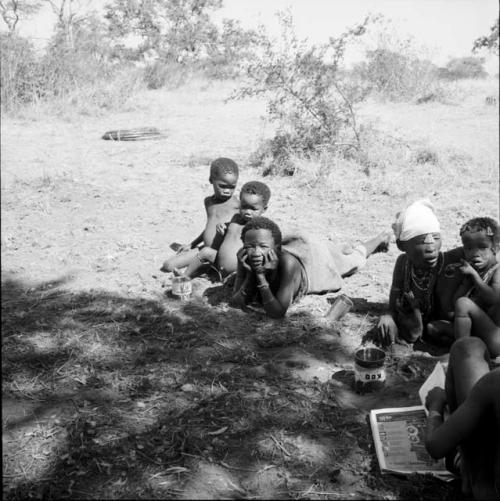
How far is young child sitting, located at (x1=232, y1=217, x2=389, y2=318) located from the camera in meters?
3.98

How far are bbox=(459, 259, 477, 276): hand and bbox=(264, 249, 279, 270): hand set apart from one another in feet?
3.96

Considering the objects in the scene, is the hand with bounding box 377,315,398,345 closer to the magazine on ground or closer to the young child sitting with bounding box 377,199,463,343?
the young child sitting with bounding box 377,199,463,343

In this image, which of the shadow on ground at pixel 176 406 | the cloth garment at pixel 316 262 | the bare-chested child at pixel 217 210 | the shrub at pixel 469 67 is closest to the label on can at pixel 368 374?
the shadow on ground at pixel 176 406

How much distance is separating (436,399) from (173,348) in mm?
1607

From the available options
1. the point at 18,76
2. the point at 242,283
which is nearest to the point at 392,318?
the point at 242,283

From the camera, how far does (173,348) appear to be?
3545mm

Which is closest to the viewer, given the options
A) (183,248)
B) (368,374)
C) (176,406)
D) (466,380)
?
(466,380)

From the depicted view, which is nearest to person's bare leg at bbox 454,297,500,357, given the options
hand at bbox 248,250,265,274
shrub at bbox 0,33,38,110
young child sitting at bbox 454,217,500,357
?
young child sitting at bbox 454,217,500,357

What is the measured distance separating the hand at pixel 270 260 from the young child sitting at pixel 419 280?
31.7 inches

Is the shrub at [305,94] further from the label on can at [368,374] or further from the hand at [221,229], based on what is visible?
the label on can at [368,374]

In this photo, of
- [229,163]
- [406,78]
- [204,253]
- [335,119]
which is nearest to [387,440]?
[204,253]

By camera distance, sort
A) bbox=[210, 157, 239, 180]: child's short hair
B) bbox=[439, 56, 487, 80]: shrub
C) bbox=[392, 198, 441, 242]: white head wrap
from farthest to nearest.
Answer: bbox=[439, 56, 487, 80]: shrub < bbox=[210, 157, 239, 180]: child's short hair < bbox=[392, 198, 441, 242]: white head wrap

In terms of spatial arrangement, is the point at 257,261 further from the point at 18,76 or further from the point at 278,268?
the point at 18,76

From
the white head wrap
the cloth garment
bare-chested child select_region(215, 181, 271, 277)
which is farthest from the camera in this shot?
bare-chested child select_region(215, 181, 271, 277)
